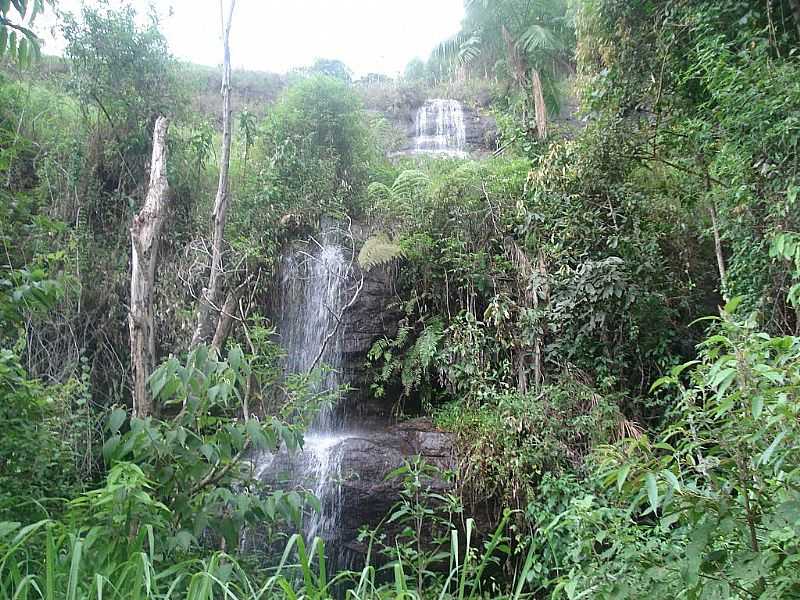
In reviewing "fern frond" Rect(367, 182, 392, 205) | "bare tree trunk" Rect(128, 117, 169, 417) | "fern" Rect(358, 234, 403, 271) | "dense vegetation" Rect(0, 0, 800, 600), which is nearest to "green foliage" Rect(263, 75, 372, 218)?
"dense vegetation" Rect(0, 0, 800, 600)

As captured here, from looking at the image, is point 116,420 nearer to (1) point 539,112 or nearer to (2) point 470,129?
(1) point 539,112

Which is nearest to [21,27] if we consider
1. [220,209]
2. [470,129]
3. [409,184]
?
[220,209]

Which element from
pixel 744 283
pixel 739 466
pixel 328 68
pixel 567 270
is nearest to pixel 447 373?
pixel 567 270

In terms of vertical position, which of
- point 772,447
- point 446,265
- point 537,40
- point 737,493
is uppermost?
point 537,40

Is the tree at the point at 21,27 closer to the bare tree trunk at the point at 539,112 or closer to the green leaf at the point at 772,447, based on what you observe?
the green leaf at the point at 772,447

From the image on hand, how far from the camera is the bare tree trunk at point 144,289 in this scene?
3514mm

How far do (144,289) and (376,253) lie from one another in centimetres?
425

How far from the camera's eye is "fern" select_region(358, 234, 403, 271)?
7.78 metres

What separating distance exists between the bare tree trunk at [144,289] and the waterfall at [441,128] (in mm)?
9431

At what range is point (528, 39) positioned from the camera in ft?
34.5

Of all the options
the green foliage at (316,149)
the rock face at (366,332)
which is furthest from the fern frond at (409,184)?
the rock face at (366,332)

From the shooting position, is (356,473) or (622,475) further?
(356,473)

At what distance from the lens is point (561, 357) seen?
22.8 feet

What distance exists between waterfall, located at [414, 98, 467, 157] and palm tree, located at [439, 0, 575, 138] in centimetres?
169
